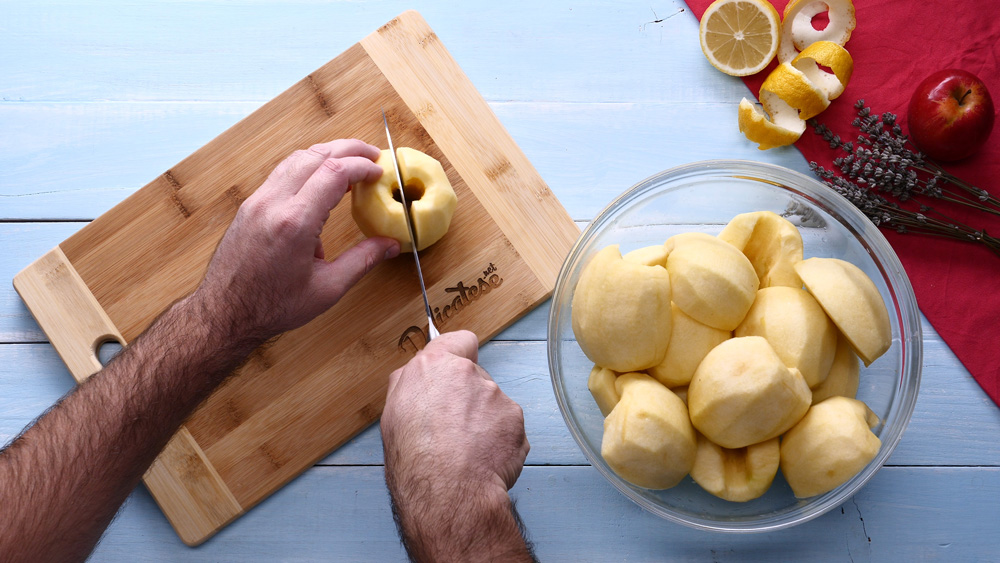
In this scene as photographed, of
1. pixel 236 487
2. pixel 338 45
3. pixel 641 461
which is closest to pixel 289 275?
pixel 236 487

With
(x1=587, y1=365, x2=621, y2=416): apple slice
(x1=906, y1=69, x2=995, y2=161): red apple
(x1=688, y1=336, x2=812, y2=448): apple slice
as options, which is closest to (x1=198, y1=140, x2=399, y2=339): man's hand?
(x1=587, y1=365, x2=621, y2=416): apple slice

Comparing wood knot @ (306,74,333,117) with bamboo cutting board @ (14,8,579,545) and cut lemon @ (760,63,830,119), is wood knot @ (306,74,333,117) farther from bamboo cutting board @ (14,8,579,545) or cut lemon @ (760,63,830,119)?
cut lemon @ (760,63,830,119)

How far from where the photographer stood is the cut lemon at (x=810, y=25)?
163cm

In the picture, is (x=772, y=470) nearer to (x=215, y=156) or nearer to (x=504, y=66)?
(x=504, y=66)

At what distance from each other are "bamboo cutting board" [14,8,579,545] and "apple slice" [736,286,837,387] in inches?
20.0

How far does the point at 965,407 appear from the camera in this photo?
62.3 inches

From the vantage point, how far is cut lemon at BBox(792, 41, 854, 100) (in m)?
1.58

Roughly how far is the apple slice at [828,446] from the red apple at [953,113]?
737 millimetres

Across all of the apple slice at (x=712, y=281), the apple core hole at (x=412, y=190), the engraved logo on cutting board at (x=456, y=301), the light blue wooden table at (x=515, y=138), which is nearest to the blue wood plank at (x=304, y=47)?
the light blue wooden table at (x=515, y=138)

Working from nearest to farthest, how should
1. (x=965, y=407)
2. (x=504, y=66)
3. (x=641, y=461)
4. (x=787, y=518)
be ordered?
(x=641, y=461) → (x=787, y=518) → (x=965, y=407) → (x=504, y=66)

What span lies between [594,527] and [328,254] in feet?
3.07

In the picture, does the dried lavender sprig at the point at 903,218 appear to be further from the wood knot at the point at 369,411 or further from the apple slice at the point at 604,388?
the wood knot at the point at 369,411

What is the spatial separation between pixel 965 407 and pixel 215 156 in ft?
6.34

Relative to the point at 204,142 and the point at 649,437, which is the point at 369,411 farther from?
the point at 204,142
